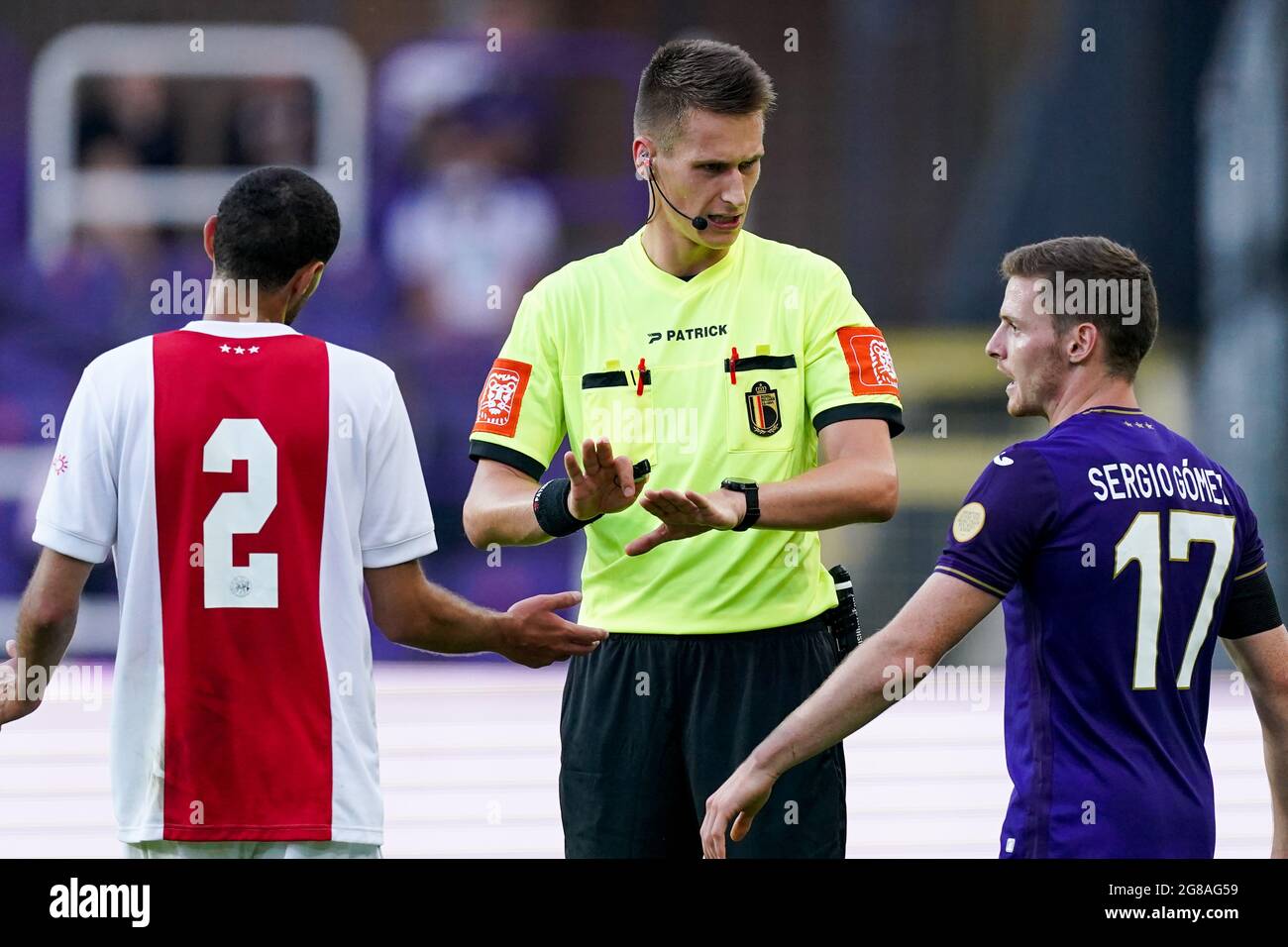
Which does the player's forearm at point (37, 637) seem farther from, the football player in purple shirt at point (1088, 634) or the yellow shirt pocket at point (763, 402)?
the yellow shirt pocket at point (763, 402)

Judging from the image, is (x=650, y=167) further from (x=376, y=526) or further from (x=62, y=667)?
(x=62, y=667)

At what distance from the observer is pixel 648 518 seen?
3.45 meters

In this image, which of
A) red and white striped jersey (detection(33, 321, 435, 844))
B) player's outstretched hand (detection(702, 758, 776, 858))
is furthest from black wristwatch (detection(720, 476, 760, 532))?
red and white striped jersey (detection(33, 321, 435, 844))

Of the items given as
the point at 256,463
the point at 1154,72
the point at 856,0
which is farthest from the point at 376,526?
the point at 1154,72

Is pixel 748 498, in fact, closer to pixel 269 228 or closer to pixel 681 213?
pixel 681 213

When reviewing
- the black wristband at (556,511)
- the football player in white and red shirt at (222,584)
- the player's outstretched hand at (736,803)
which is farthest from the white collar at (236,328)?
the player's outstretched hand at (736,803)

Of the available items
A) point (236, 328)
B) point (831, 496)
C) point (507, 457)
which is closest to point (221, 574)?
point (236, 328)

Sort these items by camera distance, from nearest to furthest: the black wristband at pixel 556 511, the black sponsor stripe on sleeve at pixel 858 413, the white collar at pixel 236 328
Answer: the white collar at pixel 236 328, the black wristband at pixel 556 511, the black sponsor stripe on sleeve at pixel 858 413

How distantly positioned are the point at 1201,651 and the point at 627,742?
1.18m

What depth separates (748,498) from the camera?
321cm

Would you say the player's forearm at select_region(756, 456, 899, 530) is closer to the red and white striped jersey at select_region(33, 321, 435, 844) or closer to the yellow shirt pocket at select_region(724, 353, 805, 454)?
the yellow shirt pocket at select_region(724, 353, 805, 454)

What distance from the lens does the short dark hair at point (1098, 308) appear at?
9.96 ft

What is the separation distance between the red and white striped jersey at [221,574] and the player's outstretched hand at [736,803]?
0.64m

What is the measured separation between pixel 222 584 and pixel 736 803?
39.9 inches
